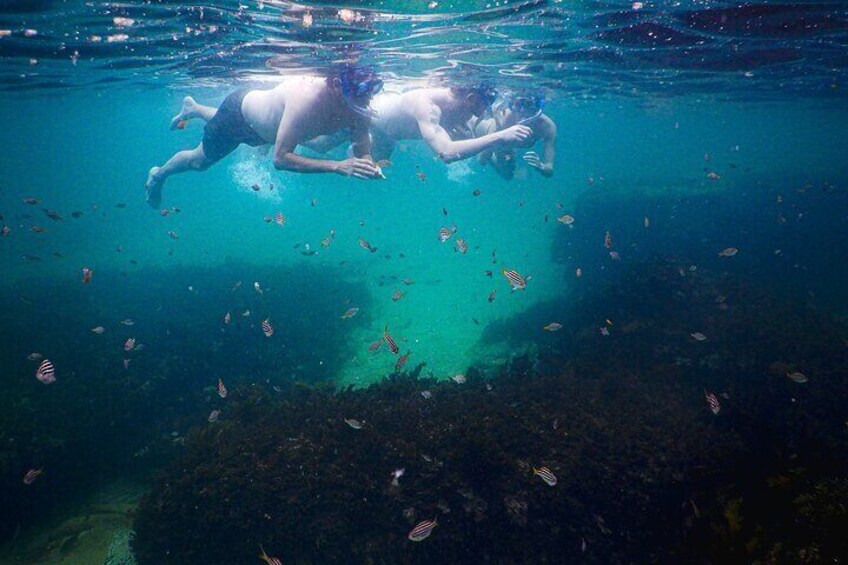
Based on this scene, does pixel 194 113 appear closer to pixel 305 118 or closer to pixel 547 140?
pixel 305 118

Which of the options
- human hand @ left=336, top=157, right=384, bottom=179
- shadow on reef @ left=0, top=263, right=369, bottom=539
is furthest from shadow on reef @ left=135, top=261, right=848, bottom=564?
human hand @ left=336, top=157, right=384, bottom=179

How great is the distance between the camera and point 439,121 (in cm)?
991

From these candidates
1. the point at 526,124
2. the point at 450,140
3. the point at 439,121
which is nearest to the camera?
the point at 450,140

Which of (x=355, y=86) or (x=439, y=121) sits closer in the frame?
(x=355, y=86)

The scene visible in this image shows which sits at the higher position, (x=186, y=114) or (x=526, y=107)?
(x=526, y=107)

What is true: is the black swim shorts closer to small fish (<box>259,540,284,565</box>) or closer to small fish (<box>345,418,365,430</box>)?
small fish (<box>345,418,365,430</box>)

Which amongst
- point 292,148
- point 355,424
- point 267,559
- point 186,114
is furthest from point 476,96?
point 267,559

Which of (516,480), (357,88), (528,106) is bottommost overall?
(516,480)

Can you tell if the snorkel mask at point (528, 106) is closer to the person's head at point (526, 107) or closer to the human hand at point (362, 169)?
the person's head at point (526, 107)

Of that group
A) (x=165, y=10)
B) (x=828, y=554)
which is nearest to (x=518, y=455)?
(x=828, y=554)

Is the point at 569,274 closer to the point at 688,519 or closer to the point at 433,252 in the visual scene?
the point at 433,252

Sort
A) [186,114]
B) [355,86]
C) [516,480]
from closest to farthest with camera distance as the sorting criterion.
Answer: [516,480] → [355,86] → [186,114]

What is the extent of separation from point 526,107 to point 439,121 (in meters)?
3.60

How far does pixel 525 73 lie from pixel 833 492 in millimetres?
19793
